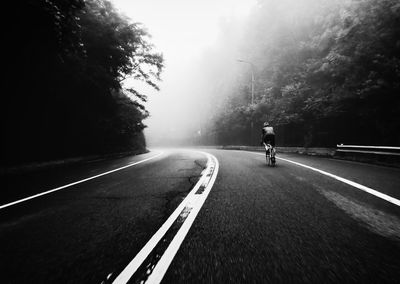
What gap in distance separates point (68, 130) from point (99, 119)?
7.44 ft

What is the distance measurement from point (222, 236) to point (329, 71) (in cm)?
1584

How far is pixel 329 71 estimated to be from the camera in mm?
15727

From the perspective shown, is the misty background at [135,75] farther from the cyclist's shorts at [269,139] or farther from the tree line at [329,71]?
the cyclist's shorts at [269,139]

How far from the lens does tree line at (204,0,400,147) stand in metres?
12.0

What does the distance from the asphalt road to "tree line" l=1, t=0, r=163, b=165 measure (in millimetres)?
6436

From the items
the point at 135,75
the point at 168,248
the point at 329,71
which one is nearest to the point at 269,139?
the point at 329,71

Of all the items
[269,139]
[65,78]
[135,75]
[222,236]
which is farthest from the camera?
[135,75]

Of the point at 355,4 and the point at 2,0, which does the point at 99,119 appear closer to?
the point at 2,0

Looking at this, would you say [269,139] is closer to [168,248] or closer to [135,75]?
[168,248]

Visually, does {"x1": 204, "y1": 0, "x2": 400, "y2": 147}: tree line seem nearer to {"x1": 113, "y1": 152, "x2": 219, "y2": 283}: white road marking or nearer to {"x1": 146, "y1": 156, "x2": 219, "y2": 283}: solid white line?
{"x1": 113, "y1": 152, "x2": 219, "y2": 283}: white road marking

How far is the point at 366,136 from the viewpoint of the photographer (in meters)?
14.5

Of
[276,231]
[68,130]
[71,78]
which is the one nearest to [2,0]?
[71,78]

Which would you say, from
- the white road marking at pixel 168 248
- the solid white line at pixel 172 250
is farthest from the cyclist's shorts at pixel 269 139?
the solid white line at pixel 172 250

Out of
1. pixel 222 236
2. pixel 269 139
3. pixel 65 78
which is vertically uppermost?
pixel 65 78
